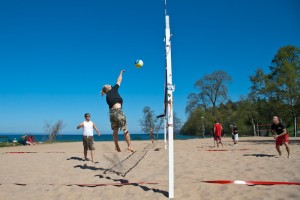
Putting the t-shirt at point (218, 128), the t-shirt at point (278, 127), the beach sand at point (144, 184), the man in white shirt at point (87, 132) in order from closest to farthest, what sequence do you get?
the beach sand at point (144, 184)
the man in white shirt at point (87, 132)
the t-shirt at point (278, 127)
the t-shirt at point (218, 128)

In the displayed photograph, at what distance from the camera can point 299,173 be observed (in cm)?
669

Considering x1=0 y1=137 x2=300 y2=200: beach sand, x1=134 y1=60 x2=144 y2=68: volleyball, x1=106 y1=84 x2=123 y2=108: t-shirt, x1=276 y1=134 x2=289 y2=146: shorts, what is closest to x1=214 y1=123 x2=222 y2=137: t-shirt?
x1=276 y1=134 x2=289 y2=146: shorts

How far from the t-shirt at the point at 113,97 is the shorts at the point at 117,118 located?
159mm

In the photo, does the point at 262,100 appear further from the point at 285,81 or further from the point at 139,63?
the point at 139,63

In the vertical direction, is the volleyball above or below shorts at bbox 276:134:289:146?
above

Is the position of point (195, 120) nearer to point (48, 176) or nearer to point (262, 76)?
point (262, 76)

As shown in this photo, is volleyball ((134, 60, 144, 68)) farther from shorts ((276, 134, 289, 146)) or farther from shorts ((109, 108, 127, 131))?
shorts ((276, 134, 289, 146))

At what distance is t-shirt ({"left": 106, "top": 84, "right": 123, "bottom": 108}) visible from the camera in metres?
6.40

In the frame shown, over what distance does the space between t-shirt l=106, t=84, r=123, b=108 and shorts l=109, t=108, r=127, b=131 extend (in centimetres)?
16

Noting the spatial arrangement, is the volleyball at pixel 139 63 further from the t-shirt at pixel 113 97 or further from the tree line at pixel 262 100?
the tree line at pixel 262 100

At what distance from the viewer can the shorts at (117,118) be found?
6359mm

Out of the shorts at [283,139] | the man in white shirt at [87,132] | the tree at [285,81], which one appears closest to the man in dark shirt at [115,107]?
the man in white shirt at [87,132]

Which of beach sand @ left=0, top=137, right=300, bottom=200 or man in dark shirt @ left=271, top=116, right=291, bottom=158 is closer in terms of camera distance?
beach sand @ left=0, top=137, right=300, bottom=200

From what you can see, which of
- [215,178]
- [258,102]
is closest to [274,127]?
[215,178]
